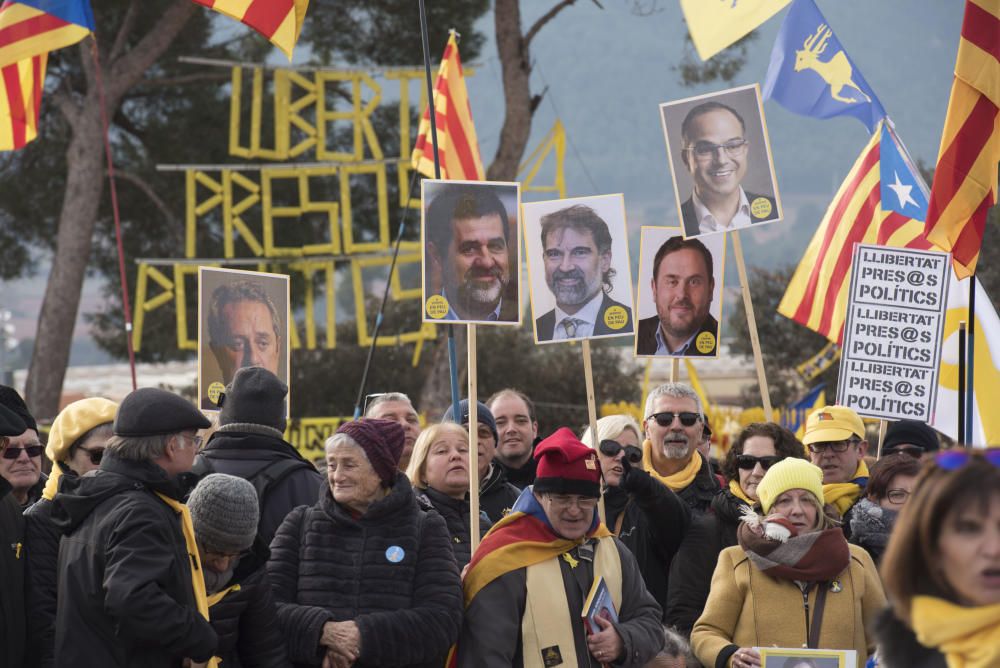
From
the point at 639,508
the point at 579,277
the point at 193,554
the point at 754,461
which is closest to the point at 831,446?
the point at 754,461

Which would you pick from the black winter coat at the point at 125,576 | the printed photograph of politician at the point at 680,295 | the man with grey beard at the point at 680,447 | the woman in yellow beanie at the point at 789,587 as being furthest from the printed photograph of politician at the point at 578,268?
the black winter coat at the point at 125,576

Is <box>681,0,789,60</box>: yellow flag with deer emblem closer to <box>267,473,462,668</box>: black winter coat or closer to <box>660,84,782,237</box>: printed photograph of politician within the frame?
<box>660,84,782,237</box>: printed photograph of politician

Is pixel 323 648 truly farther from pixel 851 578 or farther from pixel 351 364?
pixel 351 364

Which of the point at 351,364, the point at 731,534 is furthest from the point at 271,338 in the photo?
the point at 351,364

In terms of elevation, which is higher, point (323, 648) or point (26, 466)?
point (26, 466)

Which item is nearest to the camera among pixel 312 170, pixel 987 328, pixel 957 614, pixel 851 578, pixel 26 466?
pixel 957 614

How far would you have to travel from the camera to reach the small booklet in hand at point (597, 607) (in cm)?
468

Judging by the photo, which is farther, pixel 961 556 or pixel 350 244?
pixel 350 244

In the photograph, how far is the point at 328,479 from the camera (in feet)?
15.9

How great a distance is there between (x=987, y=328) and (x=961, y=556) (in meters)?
5.93

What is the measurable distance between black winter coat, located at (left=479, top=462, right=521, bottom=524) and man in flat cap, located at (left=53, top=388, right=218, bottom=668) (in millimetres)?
2231

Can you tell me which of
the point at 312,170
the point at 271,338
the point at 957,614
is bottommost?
the point at 957,614

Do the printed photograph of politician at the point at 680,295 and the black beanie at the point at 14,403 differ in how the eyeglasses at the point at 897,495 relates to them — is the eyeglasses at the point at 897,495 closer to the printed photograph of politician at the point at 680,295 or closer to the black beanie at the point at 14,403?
the printed photograph of politician at the point at 680,295

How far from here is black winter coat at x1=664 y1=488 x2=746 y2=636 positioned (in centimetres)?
564
